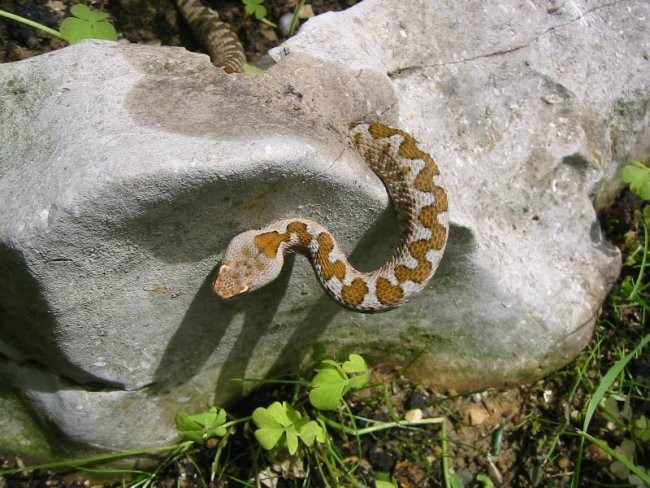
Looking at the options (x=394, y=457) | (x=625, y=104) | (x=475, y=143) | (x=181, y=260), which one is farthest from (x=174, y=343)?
(x=625, y=104)

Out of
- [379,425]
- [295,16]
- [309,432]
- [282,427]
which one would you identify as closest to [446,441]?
[379,425]

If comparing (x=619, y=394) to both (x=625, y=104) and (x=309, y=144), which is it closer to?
(x=625, y=104)

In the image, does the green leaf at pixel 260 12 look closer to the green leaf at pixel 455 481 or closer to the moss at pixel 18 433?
the moss at pixel 18 433

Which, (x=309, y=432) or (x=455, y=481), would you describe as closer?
(x=309, y=432)

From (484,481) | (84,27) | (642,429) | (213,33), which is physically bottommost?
(484,481)

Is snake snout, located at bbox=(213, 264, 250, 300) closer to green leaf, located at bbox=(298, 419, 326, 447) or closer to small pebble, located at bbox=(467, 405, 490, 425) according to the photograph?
green leaf, located at bbox=(298, 419, 326, 447)

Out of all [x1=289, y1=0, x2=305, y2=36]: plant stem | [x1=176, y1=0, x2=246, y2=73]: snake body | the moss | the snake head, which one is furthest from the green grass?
[x1=289, y1=0, x2=305, y2=36]: plant stem

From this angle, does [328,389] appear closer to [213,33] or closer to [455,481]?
[455,481]

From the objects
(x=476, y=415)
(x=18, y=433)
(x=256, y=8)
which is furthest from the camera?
(x=256, y=8)
